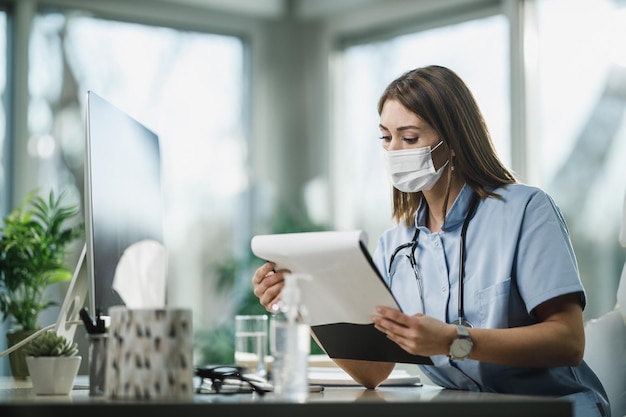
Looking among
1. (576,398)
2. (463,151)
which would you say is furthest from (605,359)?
(463,151)

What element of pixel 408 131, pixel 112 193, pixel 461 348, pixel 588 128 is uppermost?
pixel 588 128

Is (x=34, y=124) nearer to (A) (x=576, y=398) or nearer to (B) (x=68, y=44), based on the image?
(B) (x=68, y=44)

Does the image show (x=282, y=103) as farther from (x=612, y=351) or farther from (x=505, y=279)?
(x=505, y=279)

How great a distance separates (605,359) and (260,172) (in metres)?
2.86

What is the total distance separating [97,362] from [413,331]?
0.55 metres

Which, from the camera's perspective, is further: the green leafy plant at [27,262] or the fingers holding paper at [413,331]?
the green leafy plant at [27,262]

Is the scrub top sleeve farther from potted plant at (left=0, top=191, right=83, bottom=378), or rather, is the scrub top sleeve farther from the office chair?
potted plant at (left=0, top=191, right=83, bottom=378)

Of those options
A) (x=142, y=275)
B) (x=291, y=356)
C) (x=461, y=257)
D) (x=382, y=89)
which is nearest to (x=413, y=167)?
(x=461, y=257)

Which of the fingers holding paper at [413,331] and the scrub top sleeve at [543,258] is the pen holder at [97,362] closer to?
the fingers holding paper at [413,331]

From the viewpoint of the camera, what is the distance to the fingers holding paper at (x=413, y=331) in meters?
1.49

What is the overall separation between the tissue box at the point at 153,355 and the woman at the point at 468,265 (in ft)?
1.33

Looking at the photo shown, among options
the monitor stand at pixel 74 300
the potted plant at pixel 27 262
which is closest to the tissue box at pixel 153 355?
the monitor stand at pixel 74 300

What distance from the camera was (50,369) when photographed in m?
1.51

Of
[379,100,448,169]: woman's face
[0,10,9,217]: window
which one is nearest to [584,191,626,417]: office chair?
[379,100,448,169]: woman's face
